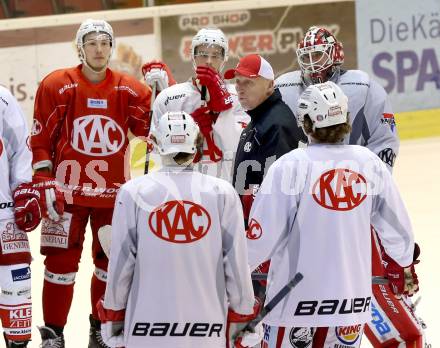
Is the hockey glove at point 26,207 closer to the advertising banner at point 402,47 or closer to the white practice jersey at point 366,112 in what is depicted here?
the white practice jersey at point 366,112

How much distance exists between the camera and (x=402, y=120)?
11938 mm

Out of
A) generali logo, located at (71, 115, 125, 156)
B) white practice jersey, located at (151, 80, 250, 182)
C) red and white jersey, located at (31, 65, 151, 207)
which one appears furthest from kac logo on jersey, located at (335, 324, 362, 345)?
generali logo, located at (71, 115, 125, 156)

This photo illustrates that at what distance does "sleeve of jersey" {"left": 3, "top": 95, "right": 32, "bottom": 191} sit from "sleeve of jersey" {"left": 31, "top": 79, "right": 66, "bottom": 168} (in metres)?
0.39

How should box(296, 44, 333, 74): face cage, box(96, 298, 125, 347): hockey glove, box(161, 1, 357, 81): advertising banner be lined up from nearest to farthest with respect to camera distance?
1. box(96, 298, 125, 347): hockey glove
2. box(296, 44, 333, 74): face cage
3. box(161, 1, 357, 81): advertising banner

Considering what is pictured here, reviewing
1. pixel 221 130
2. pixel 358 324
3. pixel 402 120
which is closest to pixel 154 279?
pixel 358 324

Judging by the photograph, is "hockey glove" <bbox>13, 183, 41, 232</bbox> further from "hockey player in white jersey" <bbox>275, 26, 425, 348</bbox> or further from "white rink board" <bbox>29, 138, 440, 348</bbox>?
"hockey player in white jersey" <bbox>275, 26, 425, 348</bbox>

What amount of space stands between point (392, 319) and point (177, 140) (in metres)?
1.51

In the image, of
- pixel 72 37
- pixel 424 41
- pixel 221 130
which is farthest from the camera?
pixel 424 41

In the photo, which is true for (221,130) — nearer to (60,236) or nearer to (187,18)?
(60,236)

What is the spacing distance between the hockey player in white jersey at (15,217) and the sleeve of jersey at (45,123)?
0.37 m

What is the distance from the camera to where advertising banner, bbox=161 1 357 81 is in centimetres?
1096

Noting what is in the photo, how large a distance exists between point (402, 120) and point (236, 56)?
1916mm

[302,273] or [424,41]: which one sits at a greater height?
[424,41]

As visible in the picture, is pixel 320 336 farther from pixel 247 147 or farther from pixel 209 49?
pixel 209 49
